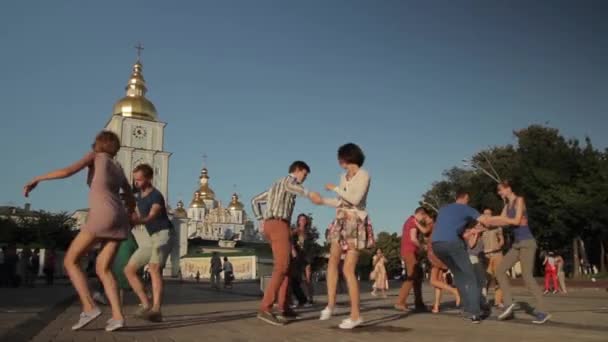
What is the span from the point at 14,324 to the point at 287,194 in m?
3.43

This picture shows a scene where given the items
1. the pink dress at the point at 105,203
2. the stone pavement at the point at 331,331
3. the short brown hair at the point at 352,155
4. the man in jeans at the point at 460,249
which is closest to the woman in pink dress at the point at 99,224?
the pink dress at the point at 105,203

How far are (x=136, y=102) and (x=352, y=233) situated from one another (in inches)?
2762

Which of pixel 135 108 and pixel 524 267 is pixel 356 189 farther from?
pixel 135 108

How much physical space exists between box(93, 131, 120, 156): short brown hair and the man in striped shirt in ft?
6.73

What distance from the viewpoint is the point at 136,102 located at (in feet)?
237

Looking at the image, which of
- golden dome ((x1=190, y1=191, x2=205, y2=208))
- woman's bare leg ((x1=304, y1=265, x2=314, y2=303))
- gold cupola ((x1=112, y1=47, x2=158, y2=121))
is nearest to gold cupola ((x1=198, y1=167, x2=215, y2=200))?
golden dome ((x1=190, y1=191, x2=205, y2=208))

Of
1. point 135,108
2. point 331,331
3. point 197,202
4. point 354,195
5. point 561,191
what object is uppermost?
point 135,108

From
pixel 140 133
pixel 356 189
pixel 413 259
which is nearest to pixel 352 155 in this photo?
pixel 356 189

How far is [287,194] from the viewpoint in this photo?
23.4 feet

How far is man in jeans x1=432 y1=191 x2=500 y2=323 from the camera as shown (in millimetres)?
6988

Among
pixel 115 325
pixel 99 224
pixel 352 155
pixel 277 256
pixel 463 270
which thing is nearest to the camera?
pixel 99 224

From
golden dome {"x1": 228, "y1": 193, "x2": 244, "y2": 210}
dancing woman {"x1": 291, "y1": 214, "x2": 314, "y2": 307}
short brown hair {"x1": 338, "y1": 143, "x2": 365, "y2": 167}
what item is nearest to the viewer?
short brown hair {"x1": 338, "y1": 143, "x2": 365, "y2": 167}

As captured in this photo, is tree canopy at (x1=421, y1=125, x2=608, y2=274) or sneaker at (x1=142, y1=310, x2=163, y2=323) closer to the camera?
sneaker at (x1=142, y1=310, x2=163, y2=323)

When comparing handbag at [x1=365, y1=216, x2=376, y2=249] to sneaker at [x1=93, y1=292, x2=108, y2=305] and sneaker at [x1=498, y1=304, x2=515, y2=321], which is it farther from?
sneaker at [x1=93, y1=292, x2=108, y2=305]
